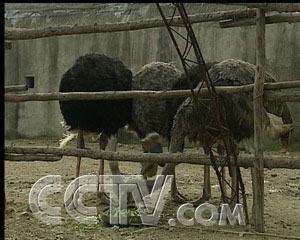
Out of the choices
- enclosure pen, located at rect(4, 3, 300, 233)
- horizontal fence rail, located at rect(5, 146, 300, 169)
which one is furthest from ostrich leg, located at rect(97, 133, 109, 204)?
enclosure pen, located at rect(4, 3, 300, 233)

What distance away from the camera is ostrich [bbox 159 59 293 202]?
467cm

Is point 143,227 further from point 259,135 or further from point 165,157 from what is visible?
point 259,135

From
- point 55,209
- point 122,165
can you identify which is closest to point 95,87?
point 55,209

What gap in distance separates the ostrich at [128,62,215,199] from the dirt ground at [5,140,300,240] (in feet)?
2.12

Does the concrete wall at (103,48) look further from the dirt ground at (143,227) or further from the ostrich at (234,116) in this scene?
the ostrich at (234,116)

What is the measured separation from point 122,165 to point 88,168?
0.59 m

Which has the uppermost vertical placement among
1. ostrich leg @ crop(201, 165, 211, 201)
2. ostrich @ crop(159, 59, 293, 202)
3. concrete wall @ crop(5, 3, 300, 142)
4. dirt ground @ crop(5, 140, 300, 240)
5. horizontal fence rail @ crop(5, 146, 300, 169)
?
concrete wall @ crop(5, 3, 300, 142)

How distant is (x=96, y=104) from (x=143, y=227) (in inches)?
54.5

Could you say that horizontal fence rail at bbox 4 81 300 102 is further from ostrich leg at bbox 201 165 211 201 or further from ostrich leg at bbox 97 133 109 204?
ostrich leg at bbox 201 165 211 201

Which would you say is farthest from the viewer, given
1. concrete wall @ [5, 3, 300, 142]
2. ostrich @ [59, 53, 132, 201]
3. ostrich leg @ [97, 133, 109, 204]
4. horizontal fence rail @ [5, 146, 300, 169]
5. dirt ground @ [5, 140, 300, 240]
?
concrete wall @ [5, 3, 300, 142]

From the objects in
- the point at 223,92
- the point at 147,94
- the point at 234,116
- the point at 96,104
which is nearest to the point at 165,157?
the point at 147,94

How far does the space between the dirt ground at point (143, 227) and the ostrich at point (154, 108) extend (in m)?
0.65

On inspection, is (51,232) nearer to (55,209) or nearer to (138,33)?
(55,209)

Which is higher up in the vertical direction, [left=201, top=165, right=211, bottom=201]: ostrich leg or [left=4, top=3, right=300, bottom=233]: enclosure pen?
[left=4, top=3, right=300, bottom=233]: enclosure pen
